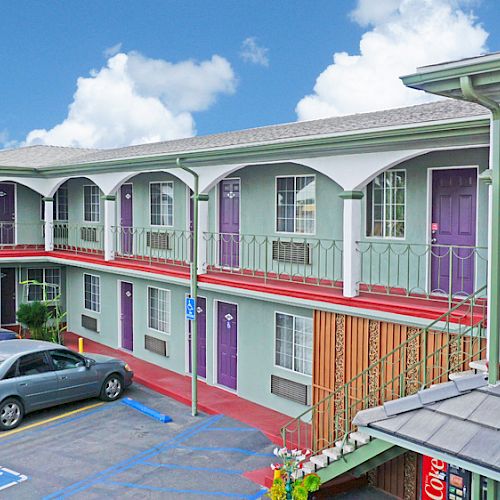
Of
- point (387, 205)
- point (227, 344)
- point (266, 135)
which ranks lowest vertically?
point (227, 344)

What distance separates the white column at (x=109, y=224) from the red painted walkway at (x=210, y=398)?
3.12 m

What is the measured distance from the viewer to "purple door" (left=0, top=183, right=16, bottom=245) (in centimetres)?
2142

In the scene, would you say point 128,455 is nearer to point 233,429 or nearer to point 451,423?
point 233,429

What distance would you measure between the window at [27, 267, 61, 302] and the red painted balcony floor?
4714 mm

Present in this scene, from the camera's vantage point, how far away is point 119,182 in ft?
56.1

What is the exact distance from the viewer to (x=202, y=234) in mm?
14508

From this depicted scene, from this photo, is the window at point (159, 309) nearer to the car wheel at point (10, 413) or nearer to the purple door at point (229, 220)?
the purple door at point (229, 220)

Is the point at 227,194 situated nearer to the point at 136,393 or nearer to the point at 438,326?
the point at 136,393

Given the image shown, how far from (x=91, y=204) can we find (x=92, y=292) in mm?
2903

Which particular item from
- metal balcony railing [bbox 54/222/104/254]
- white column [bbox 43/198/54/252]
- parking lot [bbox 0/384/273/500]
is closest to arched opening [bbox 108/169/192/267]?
metal balcony railing [bbox 54/222/104/254]

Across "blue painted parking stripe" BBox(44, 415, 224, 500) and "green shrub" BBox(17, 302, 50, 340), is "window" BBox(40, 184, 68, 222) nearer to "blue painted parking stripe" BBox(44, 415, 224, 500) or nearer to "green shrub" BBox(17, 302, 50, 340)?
"green shrub" BBox(17, 302, 50, 340)

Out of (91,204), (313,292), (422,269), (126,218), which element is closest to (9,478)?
(313,292)

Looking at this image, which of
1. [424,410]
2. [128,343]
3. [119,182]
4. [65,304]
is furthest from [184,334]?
[424,410]

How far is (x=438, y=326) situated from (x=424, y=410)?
200 cm
